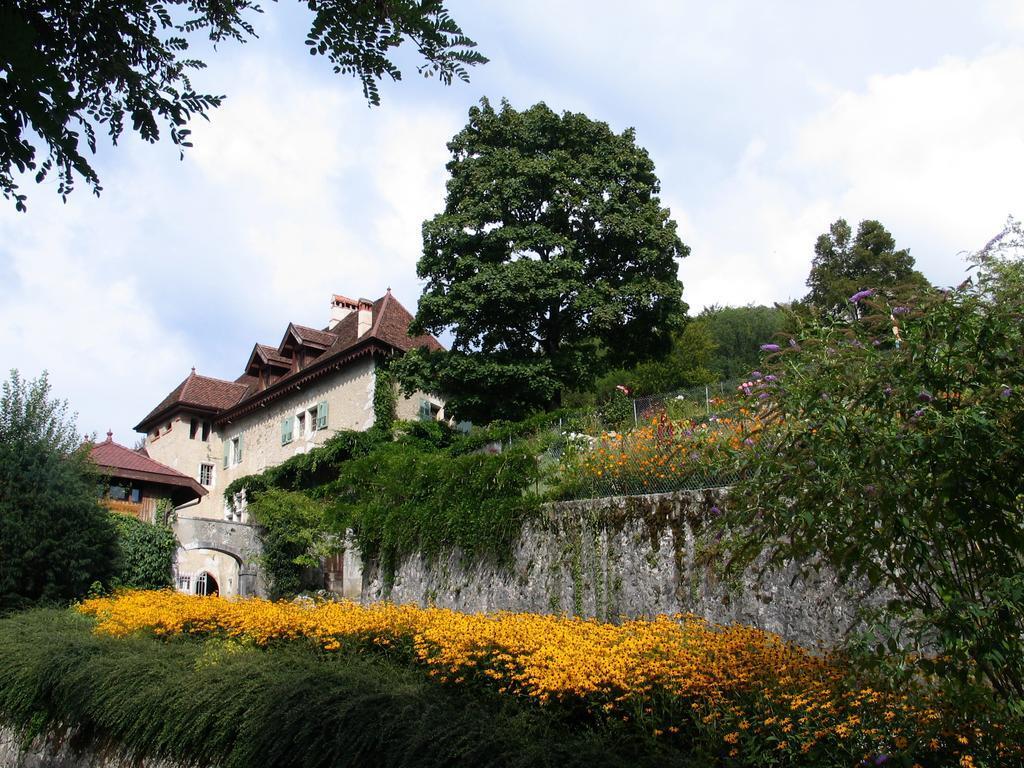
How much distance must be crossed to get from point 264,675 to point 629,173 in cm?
1862

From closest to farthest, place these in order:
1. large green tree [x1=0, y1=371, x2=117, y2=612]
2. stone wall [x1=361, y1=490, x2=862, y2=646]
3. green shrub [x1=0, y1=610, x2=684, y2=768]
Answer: green shrub [x1=0, y1=610, x2=684, y2=768] < stone wall [x1=361, y1=490, x2=862, y2=646] < large green tree [x1=0, y1=371, x2=117, y2=612]

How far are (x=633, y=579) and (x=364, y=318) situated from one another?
63.1 feet

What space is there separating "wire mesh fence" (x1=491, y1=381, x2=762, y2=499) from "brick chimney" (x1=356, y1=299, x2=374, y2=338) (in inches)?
553

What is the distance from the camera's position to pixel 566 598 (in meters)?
10.7

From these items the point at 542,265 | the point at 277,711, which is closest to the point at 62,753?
the point at 277,711

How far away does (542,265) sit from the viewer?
69.8ft

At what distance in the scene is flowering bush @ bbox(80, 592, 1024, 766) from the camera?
4.69m

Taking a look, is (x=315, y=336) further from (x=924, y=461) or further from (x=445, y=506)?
(x=924, y=461)

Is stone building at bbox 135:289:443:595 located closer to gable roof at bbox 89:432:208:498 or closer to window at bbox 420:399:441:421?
window at bbox 420:399:441:421

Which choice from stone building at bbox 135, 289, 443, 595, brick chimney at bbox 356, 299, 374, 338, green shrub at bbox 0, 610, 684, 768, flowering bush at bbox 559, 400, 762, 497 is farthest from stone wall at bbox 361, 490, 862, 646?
brick chimney at bbox 356, 299, 374, 338

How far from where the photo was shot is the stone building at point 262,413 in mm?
25172

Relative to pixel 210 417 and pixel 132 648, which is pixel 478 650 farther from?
pixel 210 417

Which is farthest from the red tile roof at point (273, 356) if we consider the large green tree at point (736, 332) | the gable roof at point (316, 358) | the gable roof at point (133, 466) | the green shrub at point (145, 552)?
the large green tree at point (736, 332)

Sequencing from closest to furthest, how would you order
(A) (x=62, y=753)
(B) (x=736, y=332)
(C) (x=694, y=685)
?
(C) (x=694, y=685), (A) (x=62, y=753), (B) (x=736, y=332)
